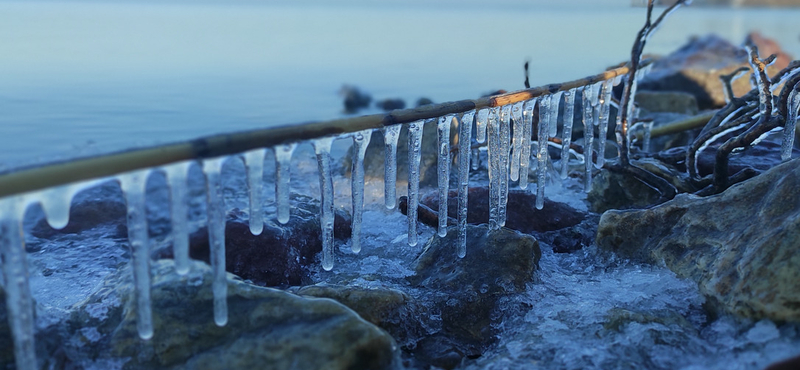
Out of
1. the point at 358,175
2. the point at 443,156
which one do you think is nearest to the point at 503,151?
the point at 443,156

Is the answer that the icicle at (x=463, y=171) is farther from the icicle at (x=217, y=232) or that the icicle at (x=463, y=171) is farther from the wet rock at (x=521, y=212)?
the icicle at (x=217, y=232)

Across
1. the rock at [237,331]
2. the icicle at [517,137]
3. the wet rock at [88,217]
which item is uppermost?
the icicle at [517,137]

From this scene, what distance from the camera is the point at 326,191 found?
3549 mm

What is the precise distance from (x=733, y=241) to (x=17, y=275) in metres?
3.45

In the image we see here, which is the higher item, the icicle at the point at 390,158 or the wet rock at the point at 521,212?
the icicle at the point at 390,158

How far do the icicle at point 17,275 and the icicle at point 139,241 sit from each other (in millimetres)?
365

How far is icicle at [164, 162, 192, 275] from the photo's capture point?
263 centimetres

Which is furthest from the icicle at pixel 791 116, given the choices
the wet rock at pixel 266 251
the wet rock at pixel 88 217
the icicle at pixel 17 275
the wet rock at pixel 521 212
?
the wet rock at pixel 88 217

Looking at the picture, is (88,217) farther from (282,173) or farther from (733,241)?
(733,241)

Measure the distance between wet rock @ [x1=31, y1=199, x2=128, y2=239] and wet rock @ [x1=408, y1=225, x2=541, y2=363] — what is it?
265 cm

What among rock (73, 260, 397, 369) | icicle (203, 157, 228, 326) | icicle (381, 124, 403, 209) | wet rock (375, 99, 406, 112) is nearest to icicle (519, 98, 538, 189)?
icicle (381, 124, 403, 209)

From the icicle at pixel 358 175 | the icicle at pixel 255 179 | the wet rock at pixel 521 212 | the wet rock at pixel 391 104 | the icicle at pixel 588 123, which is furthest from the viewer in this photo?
the wet rock at pixel 391 104

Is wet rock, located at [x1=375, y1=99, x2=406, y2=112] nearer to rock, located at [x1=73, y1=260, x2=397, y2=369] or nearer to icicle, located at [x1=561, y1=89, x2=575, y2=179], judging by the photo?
icicle, located at [x1=561, y1=89, x2=575, y2=179]

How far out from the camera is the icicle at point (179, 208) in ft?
8.64
